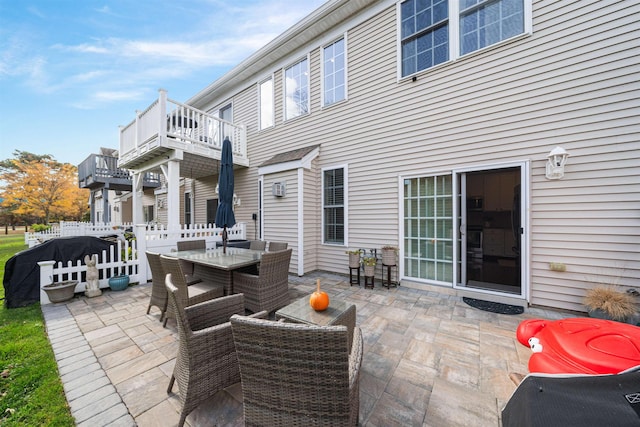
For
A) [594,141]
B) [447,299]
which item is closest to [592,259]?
[594,141]

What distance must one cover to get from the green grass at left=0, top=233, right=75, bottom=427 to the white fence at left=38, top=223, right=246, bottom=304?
0.94 m

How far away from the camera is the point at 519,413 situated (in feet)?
3.86

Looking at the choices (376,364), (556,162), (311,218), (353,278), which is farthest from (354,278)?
(556,162)

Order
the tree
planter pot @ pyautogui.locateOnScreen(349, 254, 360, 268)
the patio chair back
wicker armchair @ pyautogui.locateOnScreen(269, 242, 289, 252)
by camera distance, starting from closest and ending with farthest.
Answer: the patio chair back < wicker armchair @ pyautogui.locateOnScreen(269, 242, 289, 252) < planter pot @ pyautogui.locateOnScreen(349, 254, 360, 268) < the tree

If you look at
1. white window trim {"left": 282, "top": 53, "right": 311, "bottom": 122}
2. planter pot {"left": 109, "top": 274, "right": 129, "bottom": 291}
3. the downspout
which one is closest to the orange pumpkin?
the downspout

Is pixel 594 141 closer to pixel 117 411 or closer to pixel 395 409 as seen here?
pixel 395 409

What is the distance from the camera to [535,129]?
3.47 meters

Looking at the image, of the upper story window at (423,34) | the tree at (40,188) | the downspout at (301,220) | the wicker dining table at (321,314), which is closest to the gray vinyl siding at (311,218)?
the downspout at (301,220)

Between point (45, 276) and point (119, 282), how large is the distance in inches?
38.1

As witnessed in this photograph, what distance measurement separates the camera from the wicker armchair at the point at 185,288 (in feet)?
8.28

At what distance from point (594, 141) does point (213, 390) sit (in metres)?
5.27

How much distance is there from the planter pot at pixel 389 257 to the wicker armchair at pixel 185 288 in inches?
116

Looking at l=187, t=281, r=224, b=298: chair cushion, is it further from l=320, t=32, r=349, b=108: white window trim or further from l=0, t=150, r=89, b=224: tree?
l=0, t=150, r=89, b=224: tree

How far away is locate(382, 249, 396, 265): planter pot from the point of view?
14.7 ft
